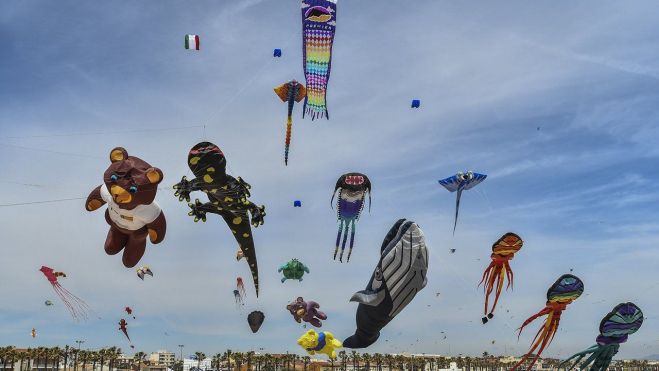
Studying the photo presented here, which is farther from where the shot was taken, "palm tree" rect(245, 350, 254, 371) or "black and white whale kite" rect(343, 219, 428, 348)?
"palm tree" rect(245, 350, 254, 371)

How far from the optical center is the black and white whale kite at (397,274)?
62.0 ft

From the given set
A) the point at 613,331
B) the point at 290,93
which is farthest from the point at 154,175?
the point at 613,331

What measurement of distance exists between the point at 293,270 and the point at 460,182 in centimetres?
1410

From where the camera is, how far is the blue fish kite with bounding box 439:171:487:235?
27125 millimetres

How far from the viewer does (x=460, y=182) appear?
89.7 feet

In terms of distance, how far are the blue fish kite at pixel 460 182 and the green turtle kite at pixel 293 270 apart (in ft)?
43.2

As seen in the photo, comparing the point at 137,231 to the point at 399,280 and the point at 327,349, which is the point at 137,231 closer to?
the point at 399,280

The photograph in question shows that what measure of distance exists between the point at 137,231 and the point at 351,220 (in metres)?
9.90

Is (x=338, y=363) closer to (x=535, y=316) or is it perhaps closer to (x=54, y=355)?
(x=54, y=355)

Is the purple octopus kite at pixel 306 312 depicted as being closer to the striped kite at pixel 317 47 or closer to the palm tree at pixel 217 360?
the striped kite at pixel 317 47

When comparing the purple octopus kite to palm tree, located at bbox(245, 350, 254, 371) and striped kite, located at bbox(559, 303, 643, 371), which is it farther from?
palm tree, located at bbox(245, 350, 254, 371)

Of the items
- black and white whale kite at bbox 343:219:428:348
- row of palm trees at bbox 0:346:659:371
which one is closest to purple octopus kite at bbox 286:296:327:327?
black and white whale kite at bbox 343:219:428:348

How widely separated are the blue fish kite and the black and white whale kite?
26.8 ft

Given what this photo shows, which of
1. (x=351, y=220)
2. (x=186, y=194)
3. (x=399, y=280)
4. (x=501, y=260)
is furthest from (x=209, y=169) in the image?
(x=501, y=260)
